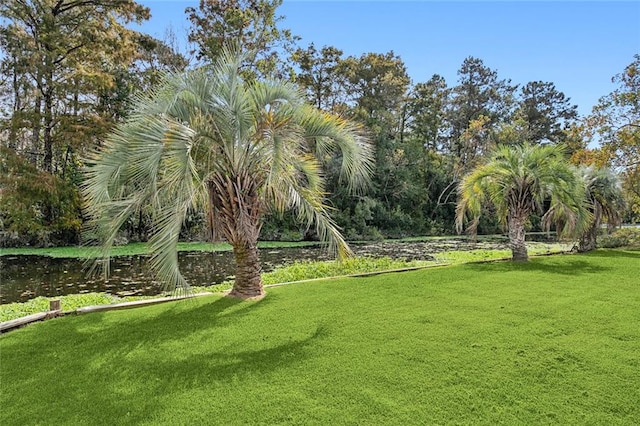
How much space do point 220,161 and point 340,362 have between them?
3.53m

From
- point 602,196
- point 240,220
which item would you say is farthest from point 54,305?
point 602,196

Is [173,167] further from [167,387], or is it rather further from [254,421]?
[254,421]

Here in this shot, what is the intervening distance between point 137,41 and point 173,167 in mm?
18151

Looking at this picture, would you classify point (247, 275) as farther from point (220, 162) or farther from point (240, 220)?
point (220, 162)

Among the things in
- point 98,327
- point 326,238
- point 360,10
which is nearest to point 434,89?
point 360,10

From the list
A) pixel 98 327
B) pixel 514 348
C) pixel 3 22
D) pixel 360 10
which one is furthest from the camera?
pixel 3 22

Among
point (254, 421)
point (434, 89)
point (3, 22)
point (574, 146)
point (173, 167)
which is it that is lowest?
point (254, 421)

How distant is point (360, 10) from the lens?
8.27m

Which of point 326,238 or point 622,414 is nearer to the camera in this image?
point 622,414

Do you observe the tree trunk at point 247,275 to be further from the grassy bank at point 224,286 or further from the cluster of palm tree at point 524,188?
the cluster of palm tree at point 524,188

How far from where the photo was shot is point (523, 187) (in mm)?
9172

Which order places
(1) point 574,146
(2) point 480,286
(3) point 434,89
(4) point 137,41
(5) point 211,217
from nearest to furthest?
(5) point 211,217
(2) point 480,286
(1) point 574,146
(4) point 137,41
(3) point 434,89

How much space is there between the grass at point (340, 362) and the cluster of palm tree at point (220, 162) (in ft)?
2.77

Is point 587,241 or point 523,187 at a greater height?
point 523,187
